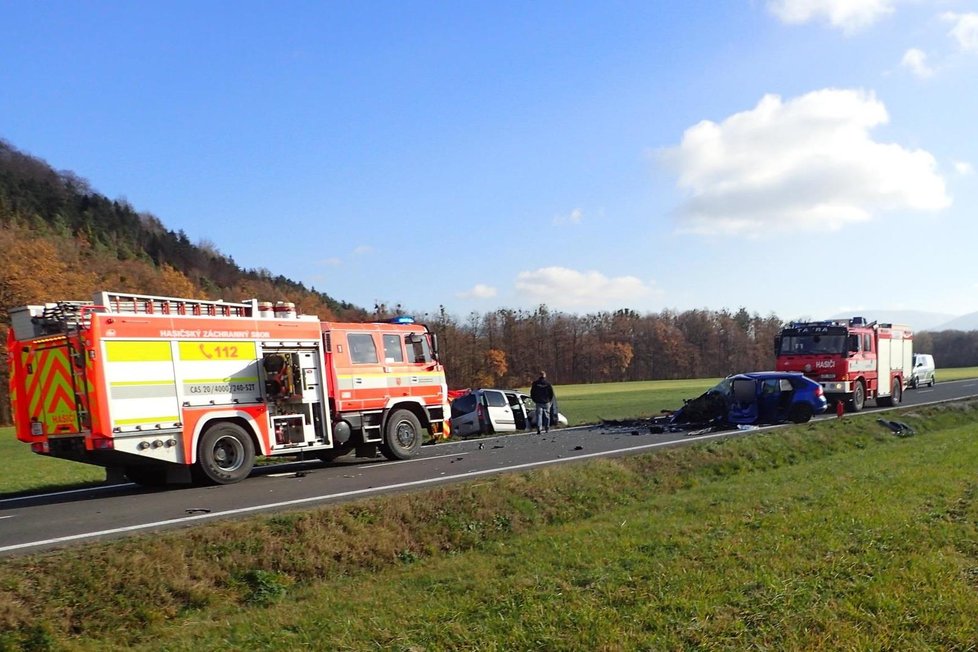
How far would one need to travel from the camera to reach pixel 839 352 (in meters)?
26.1

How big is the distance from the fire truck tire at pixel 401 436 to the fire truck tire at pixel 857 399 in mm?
16717

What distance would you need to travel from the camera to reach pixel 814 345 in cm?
2655

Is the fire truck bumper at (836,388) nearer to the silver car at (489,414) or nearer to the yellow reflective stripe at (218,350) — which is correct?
the silver car at (489,414)

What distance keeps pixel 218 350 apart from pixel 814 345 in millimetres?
20428

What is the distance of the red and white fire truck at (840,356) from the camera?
25984mm

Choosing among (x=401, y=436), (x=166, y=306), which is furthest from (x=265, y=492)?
(x=401, y=436)

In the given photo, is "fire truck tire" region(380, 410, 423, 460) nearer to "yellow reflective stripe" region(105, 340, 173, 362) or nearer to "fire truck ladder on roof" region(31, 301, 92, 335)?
"yellow reflective stripe" region(105, 340, 173, 362)

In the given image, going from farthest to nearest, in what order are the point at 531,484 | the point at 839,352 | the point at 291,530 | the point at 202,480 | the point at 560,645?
the point at 839,352, the point at 202,480, the point at 531,484, the point at 291,530, the point at 560,645

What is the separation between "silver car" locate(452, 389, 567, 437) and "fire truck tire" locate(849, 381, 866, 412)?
10.9 metres

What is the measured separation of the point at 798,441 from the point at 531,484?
28.4 feet

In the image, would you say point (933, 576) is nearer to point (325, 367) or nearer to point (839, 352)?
point (325, 367)

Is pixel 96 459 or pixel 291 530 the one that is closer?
pixel 291 530

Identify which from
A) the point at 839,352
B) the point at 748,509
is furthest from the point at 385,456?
the point at 839,352

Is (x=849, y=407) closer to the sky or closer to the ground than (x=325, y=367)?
closer to the ground
